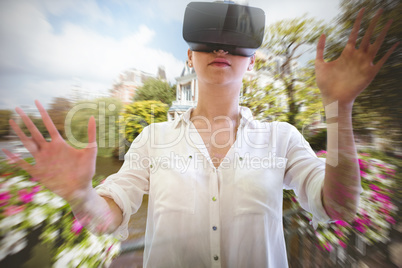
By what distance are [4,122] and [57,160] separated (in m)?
0.09

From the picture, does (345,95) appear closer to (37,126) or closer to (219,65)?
(219,65)

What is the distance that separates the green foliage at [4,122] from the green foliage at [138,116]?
0.18 metres

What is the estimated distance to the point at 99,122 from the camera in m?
0.35

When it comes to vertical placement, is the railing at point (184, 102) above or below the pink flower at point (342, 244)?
above

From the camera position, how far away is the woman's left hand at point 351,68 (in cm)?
29

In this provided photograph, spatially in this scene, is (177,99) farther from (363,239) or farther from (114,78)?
(363,239)

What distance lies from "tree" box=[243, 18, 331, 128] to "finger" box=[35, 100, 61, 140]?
499mm

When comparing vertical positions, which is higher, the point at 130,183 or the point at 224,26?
the point at 224,26

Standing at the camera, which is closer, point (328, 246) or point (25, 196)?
point (25, 196)

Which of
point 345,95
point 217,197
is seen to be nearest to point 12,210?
point 217,197

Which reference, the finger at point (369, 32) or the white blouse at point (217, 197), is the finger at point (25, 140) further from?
the finger at point (369, 32)

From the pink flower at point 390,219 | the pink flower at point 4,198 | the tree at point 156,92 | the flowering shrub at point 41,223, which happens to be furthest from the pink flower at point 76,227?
the pink flower at point 390,219

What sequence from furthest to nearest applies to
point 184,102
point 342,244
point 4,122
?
1. point 184,102
2. point 342,244
3. point 4,122

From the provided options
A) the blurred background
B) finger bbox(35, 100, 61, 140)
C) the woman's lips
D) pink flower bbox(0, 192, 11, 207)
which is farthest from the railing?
pink flower bbox(0, 192, 11, 207)
